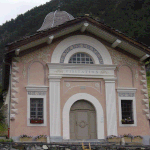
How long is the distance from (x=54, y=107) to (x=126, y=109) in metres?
4.24

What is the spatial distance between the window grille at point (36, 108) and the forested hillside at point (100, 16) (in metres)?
39.9

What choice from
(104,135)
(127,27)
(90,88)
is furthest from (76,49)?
(127,27)

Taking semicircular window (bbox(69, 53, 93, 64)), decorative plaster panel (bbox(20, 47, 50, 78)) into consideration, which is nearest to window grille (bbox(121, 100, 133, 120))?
semicircular window (bbox(69, 53, 93, 64))

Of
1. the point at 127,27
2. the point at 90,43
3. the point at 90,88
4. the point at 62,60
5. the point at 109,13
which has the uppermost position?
the point at 109,13

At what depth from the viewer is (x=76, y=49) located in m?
17.4

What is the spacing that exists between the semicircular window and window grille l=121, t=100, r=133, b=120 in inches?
121

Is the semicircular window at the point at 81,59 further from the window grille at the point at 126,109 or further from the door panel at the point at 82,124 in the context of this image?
the window grille at the point at 126,109

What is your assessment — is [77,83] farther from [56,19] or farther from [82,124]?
[56,19]

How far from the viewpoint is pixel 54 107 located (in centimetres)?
1636

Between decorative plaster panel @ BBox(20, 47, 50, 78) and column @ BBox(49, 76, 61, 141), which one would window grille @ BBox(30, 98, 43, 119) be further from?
decorative plaster panel @ BBox(20, 47, 50, 78)

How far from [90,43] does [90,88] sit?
2658 millimetres

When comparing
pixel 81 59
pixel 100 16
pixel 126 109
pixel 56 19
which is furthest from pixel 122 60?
pixel 100 16

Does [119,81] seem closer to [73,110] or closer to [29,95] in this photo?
[73,110]

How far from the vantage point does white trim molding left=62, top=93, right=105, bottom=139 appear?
53.4 feet
